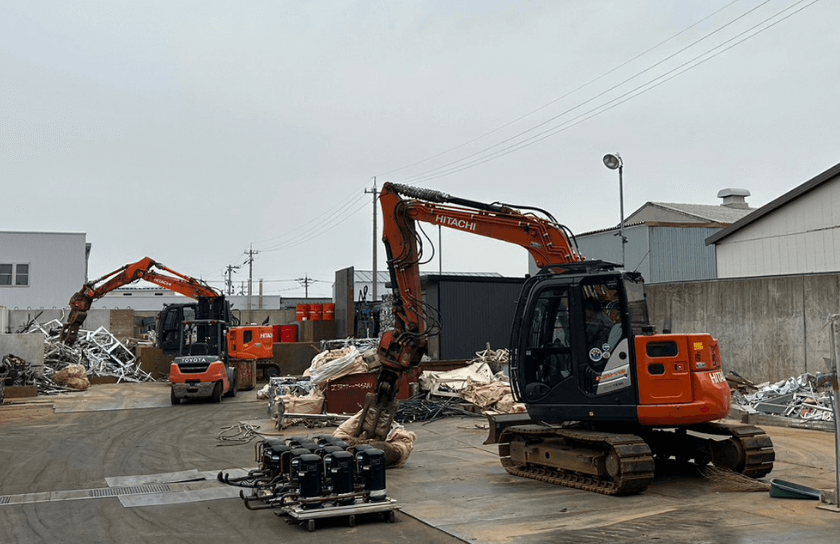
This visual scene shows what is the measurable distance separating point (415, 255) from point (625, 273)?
3.38 metres

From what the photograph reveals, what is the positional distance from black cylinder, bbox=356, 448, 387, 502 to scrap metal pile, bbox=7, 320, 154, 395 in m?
21.8

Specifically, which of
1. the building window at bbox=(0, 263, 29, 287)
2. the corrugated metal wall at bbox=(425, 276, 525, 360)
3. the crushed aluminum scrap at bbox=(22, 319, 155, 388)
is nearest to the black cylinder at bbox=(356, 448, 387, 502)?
the corrugated metal wall at bbox=(425, 276, 525, 360)

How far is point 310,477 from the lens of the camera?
8.90m

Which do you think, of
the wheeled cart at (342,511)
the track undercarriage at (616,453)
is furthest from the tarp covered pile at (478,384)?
the wheeled cart at (342,511)

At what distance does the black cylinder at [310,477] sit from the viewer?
8.79 m

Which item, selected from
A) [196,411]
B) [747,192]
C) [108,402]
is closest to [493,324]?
[196,411]

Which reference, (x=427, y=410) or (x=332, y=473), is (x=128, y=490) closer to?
(x=332, y=473)

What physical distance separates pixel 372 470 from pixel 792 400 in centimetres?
1165

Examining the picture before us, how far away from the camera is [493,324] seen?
27.5 meters

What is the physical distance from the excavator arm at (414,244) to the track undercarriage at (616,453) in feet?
6.16

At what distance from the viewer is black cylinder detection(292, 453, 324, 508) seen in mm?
8789

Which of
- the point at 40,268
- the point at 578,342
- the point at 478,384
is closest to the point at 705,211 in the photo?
the point at 478,384

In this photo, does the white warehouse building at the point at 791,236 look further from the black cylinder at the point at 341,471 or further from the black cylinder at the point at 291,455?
the black cylinder at the point at 291,455

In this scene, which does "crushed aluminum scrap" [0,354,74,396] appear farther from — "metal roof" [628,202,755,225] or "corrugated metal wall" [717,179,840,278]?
"metal roof" [628,202,755,225]
